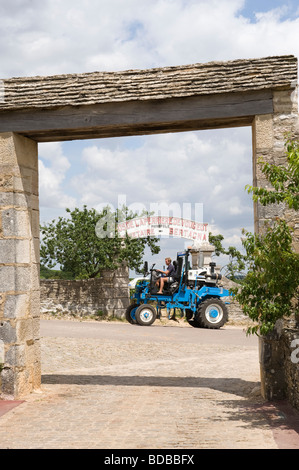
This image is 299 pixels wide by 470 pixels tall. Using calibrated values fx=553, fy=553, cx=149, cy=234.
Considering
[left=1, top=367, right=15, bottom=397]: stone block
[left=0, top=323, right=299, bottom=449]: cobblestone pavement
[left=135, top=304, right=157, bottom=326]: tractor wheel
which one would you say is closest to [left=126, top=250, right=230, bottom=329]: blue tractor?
[left=135, top=304, right=157, bottom=326]: tractor wheel

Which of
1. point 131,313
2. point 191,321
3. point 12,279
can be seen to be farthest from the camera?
point 191,321

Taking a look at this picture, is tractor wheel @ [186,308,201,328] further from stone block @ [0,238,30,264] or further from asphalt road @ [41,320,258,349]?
stone block @ [0,238,30,264]

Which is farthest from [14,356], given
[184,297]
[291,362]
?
[184,297]

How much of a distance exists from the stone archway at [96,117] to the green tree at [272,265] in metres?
0.94

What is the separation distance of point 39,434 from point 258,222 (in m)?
3.51

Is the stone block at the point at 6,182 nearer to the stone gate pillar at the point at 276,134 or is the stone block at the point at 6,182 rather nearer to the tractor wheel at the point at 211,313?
Answer: the stone gate pillar at the point at 276,134

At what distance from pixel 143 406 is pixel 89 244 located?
1725cm

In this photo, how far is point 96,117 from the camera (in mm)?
7188

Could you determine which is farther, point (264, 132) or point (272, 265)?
point (264, 132)

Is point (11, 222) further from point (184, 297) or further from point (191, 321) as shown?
point (191, 321)

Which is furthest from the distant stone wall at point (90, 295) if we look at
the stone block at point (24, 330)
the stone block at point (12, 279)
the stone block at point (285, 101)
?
the stone block at point (285, 101)

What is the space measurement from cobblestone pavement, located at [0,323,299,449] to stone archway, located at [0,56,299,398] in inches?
39.8

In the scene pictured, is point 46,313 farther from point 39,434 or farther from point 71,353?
point 39,434
